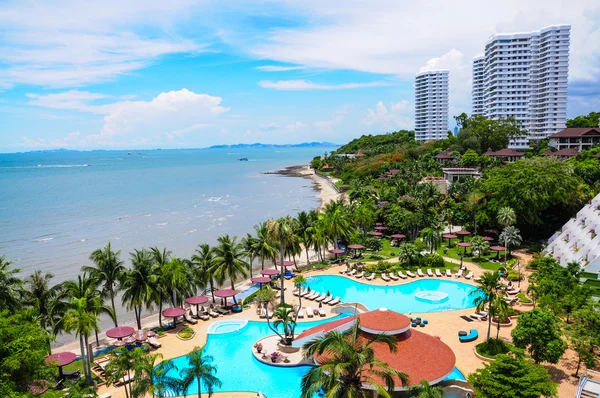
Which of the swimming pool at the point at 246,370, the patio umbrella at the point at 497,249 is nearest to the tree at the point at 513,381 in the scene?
the swimming pool at the point at 246,370

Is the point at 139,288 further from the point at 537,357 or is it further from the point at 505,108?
the point at 505,108

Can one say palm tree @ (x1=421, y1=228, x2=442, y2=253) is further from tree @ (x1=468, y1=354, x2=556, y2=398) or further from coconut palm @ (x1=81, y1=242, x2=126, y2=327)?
coconut palm @ (x1=81, y1=242, x2=126, y2=327)

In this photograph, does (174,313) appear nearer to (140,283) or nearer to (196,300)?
(196,300)

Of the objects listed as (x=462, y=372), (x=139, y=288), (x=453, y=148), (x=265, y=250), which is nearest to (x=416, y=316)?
(x=462, y=372)

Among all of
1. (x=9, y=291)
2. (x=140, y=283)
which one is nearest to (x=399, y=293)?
(x=140, y=283)

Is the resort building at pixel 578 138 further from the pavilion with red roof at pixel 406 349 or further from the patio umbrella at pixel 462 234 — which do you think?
the pavilion with red roof at pixel 406 349

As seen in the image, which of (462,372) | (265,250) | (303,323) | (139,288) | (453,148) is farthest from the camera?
(453,148)
